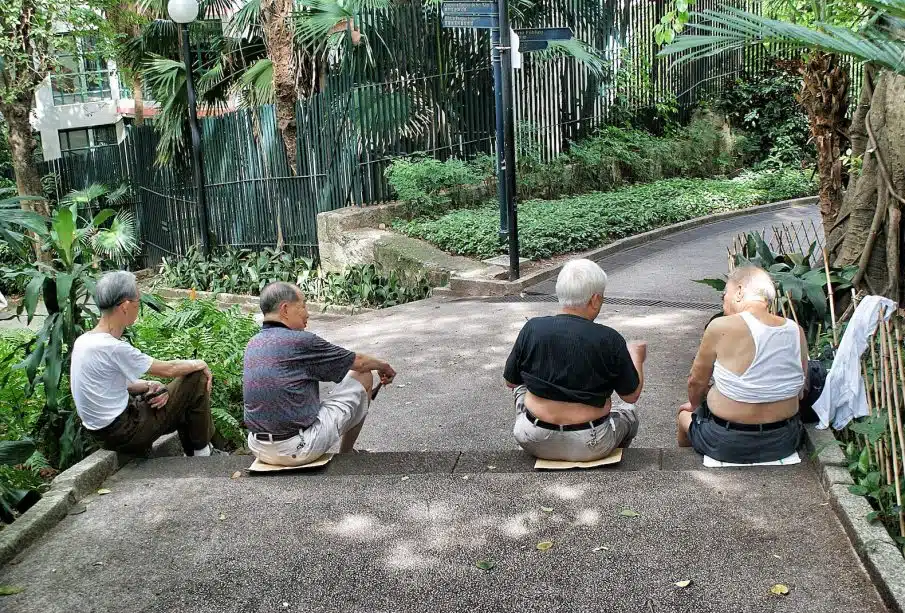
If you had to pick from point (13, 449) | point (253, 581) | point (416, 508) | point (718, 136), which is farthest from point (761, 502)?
point (718, 136)

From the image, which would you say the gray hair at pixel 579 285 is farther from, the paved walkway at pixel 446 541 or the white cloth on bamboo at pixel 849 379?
the white cloth on bamboo at pixel 849 379

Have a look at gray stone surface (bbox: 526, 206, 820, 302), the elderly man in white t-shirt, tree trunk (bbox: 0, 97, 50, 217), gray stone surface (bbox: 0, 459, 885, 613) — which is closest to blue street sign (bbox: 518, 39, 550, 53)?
gray stone surface (bbox: 526, 206, 820, 302)

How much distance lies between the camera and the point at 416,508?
445cm

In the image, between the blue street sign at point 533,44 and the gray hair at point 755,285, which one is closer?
the gray hair at point 755,285

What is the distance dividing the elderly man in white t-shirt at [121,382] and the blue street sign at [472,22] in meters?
6.44

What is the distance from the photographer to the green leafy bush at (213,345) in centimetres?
672

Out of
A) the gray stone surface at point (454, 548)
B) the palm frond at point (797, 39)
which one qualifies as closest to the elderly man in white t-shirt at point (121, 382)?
the gray stone surface at point (454, 548)

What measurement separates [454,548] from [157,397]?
2.29 meters

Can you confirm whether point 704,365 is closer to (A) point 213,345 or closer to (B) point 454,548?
(B) point 454,548

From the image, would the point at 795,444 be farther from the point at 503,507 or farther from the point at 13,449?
the point at 13,449

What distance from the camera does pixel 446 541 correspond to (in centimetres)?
409

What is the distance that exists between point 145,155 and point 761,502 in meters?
16.0

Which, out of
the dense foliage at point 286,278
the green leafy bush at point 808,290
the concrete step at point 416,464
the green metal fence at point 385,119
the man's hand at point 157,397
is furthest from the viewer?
the green metal fence at point 385,119

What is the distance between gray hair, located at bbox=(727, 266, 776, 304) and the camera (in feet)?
15.4
